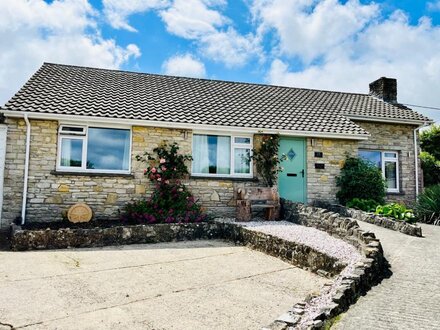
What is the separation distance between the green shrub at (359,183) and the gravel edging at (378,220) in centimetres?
79

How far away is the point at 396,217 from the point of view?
9.27m

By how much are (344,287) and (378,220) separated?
230 inches

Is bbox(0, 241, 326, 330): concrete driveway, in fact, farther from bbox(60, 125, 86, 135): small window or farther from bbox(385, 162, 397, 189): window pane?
bbox(385, 162, 397, 189): window pane

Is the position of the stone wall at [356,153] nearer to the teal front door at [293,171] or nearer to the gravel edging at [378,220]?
the teal front door at [293,171]

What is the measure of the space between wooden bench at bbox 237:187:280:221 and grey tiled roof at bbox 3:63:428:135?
2302mm

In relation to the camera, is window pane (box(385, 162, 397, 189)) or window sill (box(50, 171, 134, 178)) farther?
window pane (box(385, 162, 397, 189))

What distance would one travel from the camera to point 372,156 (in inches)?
553

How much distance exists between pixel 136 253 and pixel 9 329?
364cm

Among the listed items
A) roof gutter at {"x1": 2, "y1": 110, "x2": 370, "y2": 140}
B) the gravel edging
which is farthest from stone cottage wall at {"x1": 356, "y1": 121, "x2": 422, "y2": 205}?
the gravel edging

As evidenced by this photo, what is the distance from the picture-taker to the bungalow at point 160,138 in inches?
380

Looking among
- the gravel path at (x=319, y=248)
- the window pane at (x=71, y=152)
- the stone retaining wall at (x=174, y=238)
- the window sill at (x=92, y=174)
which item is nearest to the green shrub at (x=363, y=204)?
the gravel path at (x=319, y=248)

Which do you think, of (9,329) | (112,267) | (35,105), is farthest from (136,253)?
(35,105)

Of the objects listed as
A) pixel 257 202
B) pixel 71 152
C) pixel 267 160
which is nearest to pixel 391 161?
pixel 267 160

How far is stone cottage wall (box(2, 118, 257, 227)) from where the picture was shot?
9508 mm
